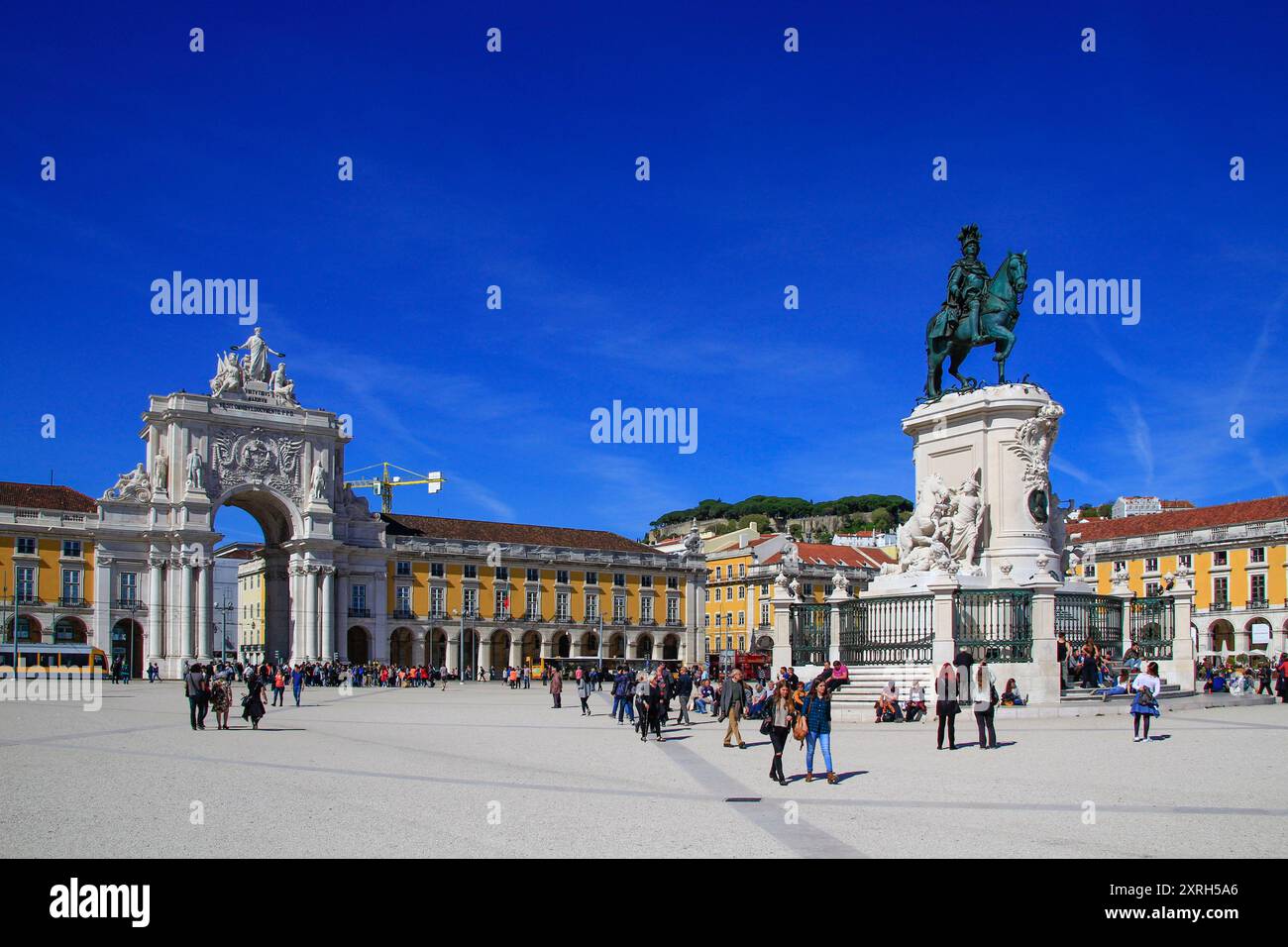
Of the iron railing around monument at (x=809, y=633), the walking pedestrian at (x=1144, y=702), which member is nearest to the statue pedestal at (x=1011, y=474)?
the iron railing around monument at (x=809, y=633)

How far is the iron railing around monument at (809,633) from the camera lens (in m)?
30.3

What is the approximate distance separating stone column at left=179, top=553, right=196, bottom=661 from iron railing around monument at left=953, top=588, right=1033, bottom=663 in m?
57.2

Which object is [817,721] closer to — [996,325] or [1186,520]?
[996,325]

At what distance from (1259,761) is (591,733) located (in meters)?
12.4

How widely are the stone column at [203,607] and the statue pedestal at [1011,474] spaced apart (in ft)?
184

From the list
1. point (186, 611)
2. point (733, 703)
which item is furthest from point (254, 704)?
point (186, 611)

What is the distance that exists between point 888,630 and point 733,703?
7729 mm

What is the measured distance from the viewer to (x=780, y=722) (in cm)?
1509

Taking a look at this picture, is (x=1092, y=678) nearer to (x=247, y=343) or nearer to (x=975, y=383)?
(x=975, y=383)

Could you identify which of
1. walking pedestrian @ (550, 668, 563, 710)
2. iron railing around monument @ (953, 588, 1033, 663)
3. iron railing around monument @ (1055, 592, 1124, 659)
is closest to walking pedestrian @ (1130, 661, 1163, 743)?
iron railing around monument @ (953, 588, 1033, 663)

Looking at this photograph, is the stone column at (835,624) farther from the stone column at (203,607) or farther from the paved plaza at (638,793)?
the stone column at (203,607)

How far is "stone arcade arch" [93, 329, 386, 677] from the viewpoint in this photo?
72.6 m

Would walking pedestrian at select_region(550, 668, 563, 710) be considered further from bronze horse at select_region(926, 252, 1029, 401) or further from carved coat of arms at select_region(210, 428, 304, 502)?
carved coat of arms at select_region(210, 428, 304, 502)
